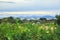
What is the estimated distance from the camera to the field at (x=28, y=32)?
5.22m

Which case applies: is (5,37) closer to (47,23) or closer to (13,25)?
(13,25)

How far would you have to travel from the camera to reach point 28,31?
206 inches

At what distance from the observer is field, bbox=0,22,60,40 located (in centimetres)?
522

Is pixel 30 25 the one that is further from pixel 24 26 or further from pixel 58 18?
pixel 58 18

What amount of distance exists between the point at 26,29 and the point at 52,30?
1.64 ft

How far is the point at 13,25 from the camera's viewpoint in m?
5.40

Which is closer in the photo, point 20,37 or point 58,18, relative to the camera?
point 20,37

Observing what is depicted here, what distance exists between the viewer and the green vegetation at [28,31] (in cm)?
523

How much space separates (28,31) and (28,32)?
21 millimetres

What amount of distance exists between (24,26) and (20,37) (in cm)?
20

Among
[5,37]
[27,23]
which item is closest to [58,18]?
[27,23]

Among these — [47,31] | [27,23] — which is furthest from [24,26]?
[47,31]

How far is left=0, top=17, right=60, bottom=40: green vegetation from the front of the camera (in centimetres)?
523

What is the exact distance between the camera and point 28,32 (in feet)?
17.2
